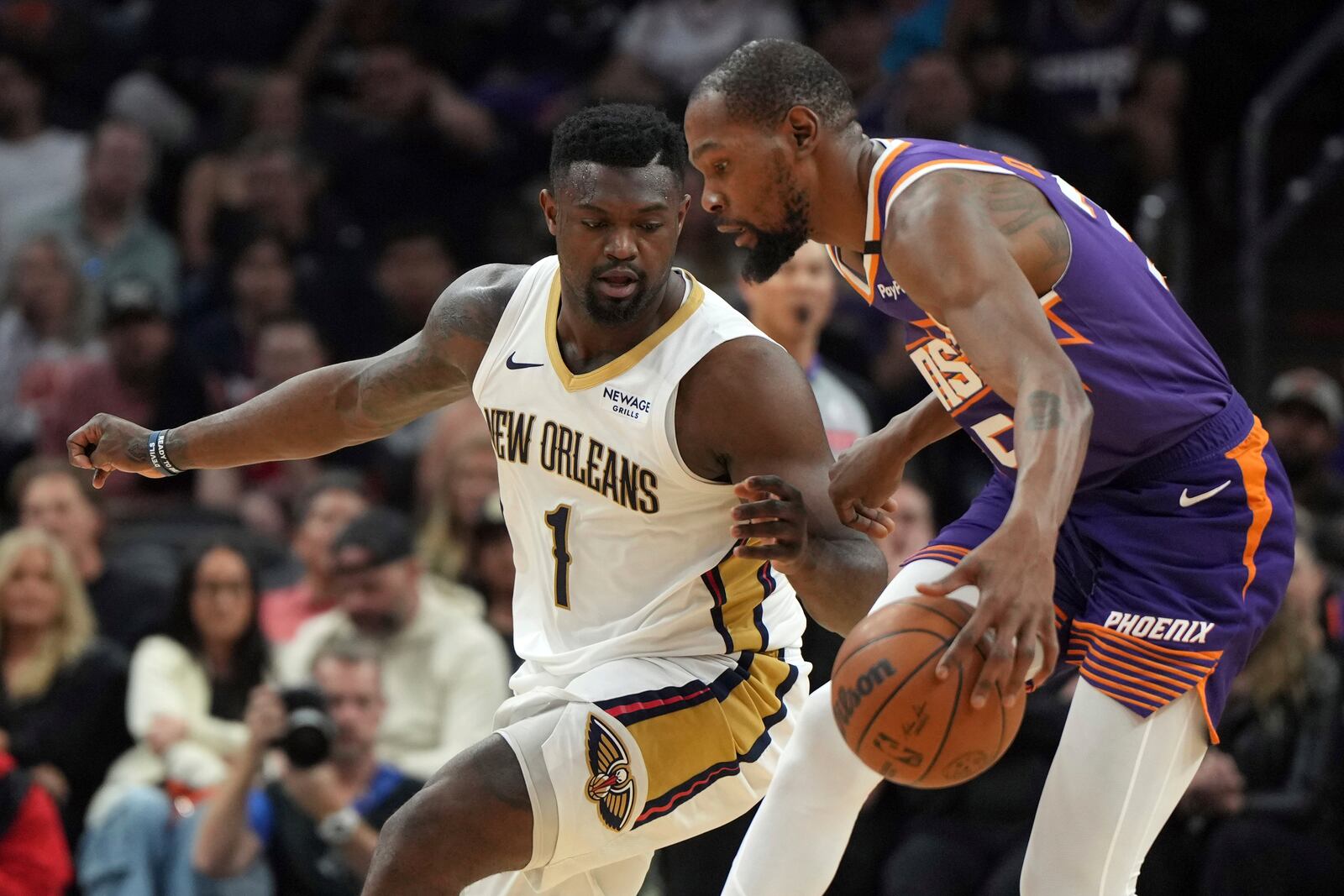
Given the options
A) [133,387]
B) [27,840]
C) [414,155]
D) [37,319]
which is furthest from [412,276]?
[27,840]

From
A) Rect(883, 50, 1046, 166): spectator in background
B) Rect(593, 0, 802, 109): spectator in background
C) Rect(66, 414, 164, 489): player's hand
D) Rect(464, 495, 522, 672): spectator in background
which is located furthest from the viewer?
Rect(593, 0, 802, 109): spectator in background

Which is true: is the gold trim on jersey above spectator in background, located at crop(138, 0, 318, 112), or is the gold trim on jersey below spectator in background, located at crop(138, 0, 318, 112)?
below

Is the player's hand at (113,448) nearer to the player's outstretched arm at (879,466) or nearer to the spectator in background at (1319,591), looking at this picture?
the player's outstretched arm at (879,466)

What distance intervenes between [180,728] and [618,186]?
12.4ft

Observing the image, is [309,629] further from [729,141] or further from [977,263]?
[977,263]

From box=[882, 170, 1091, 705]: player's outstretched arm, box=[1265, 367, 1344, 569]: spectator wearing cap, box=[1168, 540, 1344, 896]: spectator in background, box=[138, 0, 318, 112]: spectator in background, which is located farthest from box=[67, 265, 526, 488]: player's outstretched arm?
box=[138, 0, 318, 112]: spectator in background

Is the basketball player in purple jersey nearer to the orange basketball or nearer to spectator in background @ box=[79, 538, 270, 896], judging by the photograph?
the orange basketball

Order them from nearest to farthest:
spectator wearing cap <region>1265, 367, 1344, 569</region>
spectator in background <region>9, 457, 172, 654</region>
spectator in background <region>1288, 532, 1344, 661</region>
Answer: spectator in background <region>1288, 532, 1344, 661</region> < spectator in background <region>9, 457, 172, 654</region> < spectator wearing cap <region>1265, 367, 1344, 569</region>

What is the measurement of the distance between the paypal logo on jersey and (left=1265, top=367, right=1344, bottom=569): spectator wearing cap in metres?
A: 5.00

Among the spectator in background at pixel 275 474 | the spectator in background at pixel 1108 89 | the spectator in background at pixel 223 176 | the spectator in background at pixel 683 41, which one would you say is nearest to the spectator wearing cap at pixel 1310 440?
the spectator in background at pixel 1108 89

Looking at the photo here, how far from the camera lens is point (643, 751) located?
14.1 ft

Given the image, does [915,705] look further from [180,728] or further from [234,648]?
[234,648]

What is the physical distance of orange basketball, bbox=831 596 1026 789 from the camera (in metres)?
3.46

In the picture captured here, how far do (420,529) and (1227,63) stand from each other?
5607 millimetres
